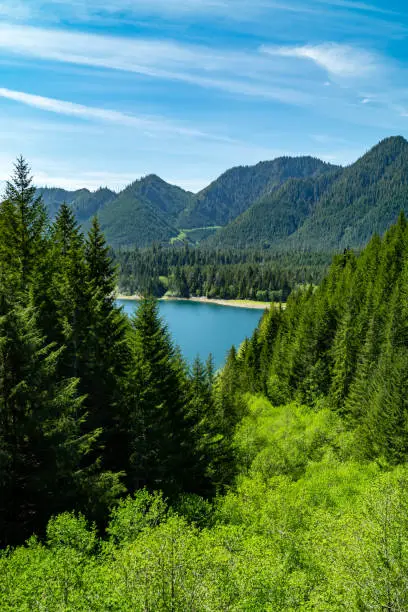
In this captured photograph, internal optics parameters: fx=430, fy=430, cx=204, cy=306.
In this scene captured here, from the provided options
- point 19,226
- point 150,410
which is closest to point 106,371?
point 150,410

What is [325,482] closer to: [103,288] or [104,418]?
[104,418]

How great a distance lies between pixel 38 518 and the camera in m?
19.4

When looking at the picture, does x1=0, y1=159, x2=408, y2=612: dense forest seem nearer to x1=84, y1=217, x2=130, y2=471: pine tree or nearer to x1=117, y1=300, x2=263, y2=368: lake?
x1=84, y1=217, x2=130, y2=471: pine tree

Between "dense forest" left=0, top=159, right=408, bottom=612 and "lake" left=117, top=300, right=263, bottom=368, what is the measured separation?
49.6 meters

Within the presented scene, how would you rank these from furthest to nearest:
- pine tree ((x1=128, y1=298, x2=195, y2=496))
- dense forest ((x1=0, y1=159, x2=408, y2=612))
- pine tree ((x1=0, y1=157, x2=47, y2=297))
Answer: pine tree ((x1=0, y1=157, x2=47, y2=297)) → pine tree ((x1=128, y1=298, x2=195, y2=496)) → dense forest ((x1=0, y1=159, x2=408, y2=612))

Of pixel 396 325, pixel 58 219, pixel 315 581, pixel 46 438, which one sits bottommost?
pixel 315 581

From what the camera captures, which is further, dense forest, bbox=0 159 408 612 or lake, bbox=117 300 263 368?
lake, bbox=117 300 263 368

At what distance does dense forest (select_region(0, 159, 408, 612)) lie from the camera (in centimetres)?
1316

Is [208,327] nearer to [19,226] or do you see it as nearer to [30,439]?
[19,226]

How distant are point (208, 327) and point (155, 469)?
384 ft

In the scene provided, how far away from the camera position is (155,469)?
2625 cm

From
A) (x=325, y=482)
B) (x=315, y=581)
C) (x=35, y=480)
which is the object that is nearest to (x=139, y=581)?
(x=315, y=581)

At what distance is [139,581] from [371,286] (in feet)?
207

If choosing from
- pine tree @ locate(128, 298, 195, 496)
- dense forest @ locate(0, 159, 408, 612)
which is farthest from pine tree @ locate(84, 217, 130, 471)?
pine tree @ locate(128, 298, 195, 496)
